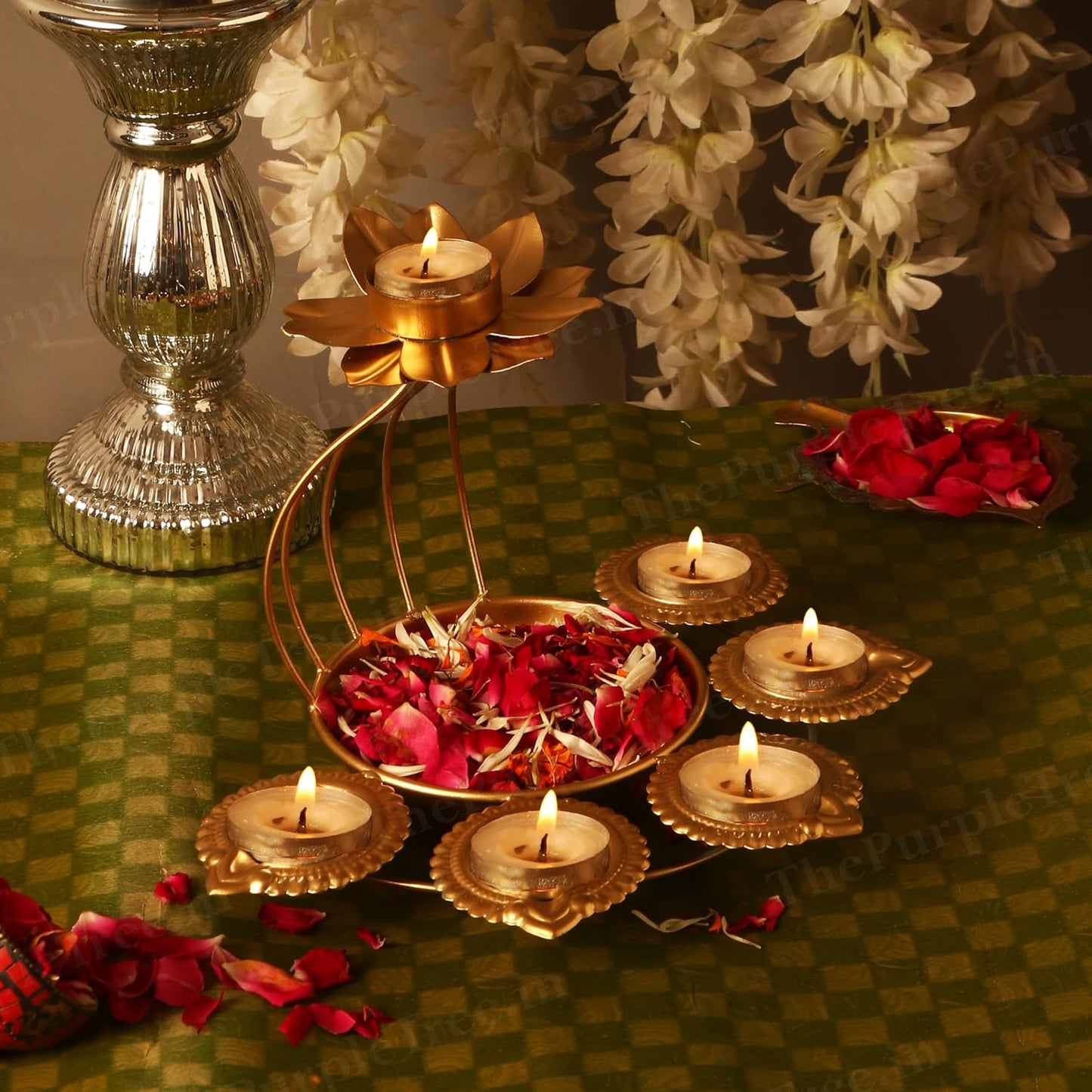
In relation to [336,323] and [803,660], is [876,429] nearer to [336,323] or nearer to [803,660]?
[803,660]

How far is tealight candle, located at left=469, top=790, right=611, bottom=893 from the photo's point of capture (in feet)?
2.33

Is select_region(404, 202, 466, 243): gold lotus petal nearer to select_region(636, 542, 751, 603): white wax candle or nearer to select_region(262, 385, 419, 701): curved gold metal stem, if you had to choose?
select_region(262, 385, 419, 701): curved gold metal stem

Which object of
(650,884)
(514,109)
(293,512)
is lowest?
(650,884)

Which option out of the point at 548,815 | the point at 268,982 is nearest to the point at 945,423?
the point at 548,815

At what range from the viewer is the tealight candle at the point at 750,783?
2.46 feet

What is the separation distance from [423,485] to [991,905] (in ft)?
1.78

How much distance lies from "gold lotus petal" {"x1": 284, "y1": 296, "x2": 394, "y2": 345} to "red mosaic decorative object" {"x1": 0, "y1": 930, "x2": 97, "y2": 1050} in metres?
0.32

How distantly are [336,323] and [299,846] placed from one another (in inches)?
10.3

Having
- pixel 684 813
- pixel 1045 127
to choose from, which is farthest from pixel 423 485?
pixel 1045 127

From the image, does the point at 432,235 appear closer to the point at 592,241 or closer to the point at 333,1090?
the point at 333,1090

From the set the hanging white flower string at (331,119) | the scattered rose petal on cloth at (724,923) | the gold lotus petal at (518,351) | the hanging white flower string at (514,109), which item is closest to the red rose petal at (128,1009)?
the scattered rose petal on cloth at (724,923)

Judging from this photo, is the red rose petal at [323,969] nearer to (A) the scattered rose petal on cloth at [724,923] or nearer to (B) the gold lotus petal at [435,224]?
(A) the scattered rose petal on cloth at [724,923]

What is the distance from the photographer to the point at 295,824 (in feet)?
2.51

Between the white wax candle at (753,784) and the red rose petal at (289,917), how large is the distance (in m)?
0.19
